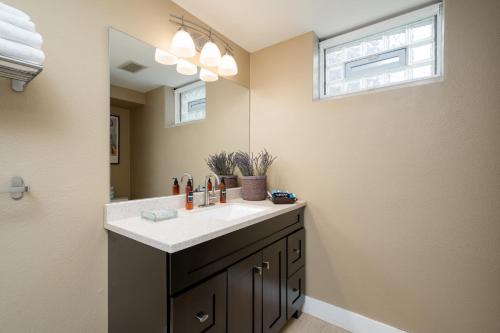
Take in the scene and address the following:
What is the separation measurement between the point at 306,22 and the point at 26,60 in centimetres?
173

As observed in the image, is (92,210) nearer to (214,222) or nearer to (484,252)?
(214,222)

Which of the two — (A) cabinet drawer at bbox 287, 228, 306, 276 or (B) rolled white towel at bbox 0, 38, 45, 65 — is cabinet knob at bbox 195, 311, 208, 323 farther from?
(B) rolled white towel at bbox 0, 38, 45, 65

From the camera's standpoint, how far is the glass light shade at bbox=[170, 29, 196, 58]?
142 cm

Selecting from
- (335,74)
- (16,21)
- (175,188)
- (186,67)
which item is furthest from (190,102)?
(335,74)

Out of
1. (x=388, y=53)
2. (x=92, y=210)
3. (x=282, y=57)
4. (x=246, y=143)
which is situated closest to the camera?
(x=92, y=210)

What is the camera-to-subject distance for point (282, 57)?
6.51 ft

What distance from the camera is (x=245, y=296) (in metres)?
1.17

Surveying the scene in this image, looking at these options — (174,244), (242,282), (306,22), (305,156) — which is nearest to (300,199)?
(305,156)

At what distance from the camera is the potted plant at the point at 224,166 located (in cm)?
191

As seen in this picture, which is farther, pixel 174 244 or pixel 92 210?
pixel 92 210

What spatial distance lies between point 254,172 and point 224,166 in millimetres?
303

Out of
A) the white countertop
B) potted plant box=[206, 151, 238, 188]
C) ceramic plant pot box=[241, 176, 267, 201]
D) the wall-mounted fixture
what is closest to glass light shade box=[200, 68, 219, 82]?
the wall-mounted fixture

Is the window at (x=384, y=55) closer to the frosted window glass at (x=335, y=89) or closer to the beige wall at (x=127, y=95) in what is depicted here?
the frosted window glass at (x=335, y=89)

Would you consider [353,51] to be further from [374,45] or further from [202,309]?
[202,309]
